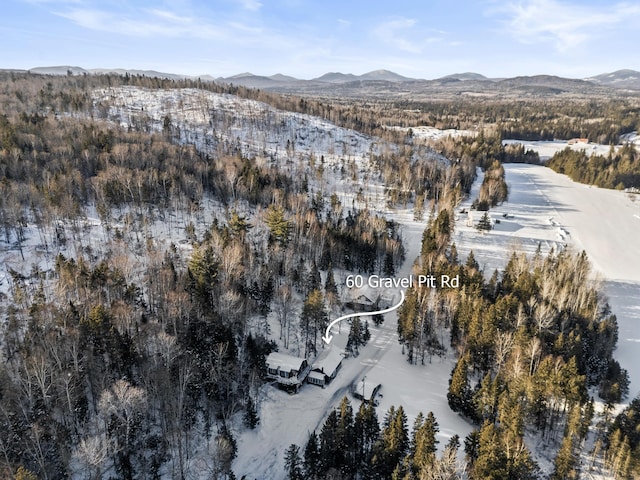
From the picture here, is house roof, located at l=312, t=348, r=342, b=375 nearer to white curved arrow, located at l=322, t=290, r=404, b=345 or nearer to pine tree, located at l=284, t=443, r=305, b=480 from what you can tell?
white curved arrow, located at l=322, t=290, r=404, b=345

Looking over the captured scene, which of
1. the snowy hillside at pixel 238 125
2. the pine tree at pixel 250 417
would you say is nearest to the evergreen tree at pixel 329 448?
the pine tree at pixel 250 417

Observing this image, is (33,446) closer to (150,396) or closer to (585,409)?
(150,396)

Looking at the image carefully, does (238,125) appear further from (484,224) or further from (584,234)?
(584,234)

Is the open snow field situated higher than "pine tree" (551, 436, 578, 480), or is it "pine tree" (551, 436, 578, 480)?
the open snow field

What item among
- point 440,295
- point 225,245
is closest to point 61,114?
point 225,245

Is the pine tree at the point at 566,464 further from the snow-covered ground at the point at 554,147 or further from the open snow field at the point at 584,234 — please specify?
the snow-covered ground at the point at 554,147

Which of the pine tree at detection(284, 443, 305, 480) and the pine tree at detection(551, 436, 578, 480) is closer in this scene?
the pine tree at detection(284, 443, 305, 480)

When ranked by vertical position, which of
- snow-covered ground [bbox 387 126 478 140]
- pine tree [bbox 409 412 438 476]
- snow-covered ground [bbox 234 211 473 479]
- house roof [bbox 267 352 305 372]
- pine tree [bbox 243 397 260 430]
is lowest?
snow-covered ground [bbox 234 211 473 479]

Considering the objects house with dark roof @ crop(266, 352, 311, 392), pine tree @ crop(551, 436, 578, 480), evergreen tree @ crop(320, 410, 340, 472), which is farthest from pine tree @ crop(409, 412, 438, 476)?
house with dark roof @ crop(266, 352, 311, 392)
